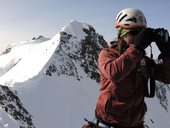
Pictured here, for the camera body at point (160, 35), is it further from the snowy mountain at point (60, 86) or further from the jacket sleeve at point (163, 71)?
the snowy mountain at point (60, 86)

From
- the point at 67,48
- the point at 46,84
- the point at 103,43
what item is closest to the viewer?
the point at 46,84

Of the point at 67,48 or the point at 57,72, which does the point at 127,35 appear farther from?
the point at 67,48

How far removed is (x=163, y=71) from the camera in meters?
6.04

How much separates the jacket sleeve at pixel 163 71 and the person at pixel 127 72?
117mm

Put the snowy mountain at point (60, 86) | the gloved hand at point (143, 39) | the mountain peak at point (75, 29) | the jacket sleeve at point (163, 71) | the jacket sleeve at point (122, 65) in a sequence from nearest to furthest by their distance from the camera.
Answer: the jacket sleeve at point (122, 65), the gloved hand at point (143, 39), the jacket sleeve at point (163, 71), the snowy mountain at point (60, 86), the mountain peak at point (75, 29)

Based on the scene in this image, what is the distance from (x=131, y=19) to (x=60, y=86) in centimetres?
4406

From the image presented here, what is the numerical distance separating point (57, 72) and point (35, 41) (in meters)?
36.5

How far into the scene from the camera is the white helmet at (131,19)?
18.6 ft

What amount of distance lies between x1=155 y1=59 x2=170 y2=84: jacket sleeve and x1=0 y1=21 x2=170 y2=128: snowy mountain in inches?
812

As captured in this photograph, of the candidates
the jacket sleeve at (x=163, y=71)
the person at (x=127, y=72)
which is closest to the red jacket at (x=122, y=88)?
the person at (x=127, y=72)

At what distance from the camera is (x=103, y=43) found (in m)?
72.3

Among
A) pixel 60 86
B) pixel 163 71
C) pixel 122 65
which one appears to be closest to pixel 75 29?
pixel 60 86

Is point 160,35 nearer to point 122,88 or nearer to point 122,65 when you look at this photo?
point 122,65

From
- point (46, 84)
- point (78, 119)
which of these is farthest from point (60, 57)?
point (78, 119)
